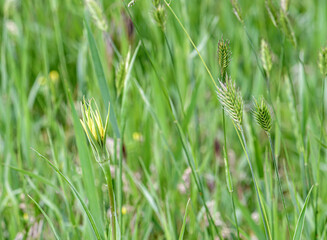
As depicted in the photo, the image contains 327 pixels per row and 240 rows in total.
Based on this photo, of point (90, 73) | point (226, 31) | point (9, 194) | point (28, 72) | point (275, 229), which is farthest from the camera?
point (226, 31)

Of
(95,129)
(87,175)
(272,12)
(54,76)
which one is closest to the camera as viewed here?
(95,129)

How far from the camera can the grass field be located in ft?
3.23

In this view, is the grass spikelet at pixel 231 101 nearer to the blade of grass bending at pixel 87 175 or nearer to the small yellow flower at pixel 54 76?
the blade of grass bending at pixel 87 175

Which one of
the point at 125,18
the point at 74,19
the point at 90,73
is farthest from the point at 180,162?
the point at 74,19

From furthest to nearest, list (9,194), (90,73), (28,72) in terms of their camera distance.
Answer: (28,72)
(90,73)
(9,194)

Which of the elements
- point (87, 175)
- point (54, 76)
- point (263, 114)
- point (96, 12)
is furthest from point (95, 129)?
point (54, 76)

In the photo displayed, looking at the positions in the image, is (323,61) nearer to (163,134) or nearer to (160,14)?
(160,14)

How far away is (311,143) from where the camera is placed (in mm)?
1241

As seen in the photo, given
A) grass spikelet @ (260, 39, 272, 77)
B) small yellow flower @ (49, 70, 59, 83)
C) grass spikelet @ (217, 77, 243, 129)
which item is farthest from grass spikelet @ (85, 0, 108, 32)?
small yellow flower @ (49, 70, 59, 83)

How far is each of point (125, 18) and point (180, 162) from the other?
2.75 ft

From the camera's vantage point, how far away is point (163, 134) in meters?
1.38

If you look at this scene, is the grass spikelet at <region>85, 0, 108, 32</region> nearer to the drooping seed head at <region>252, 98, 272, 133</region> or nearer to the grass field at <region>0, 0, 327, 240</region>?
the grass field at <region>0, 0, 327, 240</region>

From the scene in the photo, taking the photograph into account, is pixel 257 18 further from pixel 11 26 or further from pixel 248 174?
pixel 11 26

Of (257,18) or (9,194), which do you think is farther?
(257,18)
